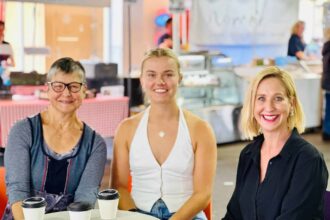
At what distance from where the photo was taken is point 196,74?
7.21m

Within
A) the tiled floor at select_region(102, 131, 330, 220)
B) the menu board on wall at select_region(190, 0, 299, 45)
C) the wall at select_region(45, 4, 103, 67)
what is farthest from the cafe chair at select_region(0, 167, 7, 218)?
the wall at select_region(45, 4, 103, 67)

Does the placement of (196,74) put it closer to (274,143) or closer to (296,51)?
(296,51)

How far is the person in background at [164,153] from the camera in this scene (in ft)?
8.25

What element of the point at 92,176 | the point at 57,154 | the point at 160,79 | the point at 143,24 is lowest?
the point at 92,176

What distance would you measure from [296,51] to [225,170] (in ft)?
13.7

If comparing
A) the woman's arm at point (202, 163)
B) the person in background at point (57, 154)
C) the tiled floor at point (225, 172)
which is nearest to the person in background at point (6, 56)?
the tiled floor at point (225, 172)

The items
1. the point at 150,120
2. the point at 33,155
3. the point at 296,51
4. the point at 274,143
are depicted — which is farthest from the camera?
the point at 296,51

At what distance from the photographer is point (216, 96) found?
301 inches

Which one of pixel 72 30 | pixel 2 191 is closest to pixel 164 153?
pixel 2 191

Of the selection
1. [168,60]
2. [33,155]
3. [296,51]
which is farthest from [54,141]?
[296,51]

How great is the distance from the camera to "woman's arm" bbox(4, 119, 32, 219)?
235 centimetres

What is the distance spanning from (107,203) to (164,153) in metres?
0.64

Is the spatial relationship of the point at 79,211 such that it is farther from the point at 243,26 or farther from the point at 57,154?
the point at 243,26

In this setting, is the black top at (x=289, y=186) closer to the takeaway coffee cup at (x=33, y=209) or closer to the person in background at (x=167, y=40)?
the takeaway coffee cup at (x=33, y=209)
